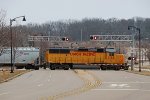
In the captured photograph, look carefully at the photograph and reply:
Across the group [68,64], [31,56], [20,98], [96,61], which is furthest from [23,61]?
[20,98]

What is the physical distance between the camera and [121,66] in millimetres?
88125

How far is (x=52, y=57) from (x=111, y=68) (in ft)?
38.9

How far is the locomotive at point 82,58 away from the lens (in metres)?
87.1

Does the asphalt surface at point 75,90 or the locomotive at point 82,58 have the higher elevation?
the locomotive at point 82,58

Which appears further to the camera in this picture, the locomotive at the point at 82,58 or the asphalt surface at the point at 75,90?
the locomotive at the point at 82,58

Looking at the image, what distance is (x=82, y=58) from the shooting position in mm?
88500

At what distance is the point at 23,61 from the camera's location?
287 ft

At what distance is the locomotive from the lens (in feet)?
286

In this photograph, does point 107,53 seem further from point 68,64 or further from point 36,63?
point 36,63

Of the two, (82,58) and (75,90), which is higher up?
(82,58)

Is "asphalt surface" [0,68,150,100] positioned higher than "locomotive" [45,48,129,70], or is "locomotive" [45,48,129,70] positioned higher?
"locomotive" [45,48,129,70]

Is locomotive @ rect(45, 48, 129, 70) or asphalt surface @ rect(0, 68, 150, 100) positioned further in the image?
locomotive @ rect(45, 48, 129, 70)

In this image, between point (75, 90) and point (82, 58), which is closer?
point (75, 90)

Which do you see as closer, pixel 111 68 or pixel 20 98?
pixel 20 98
